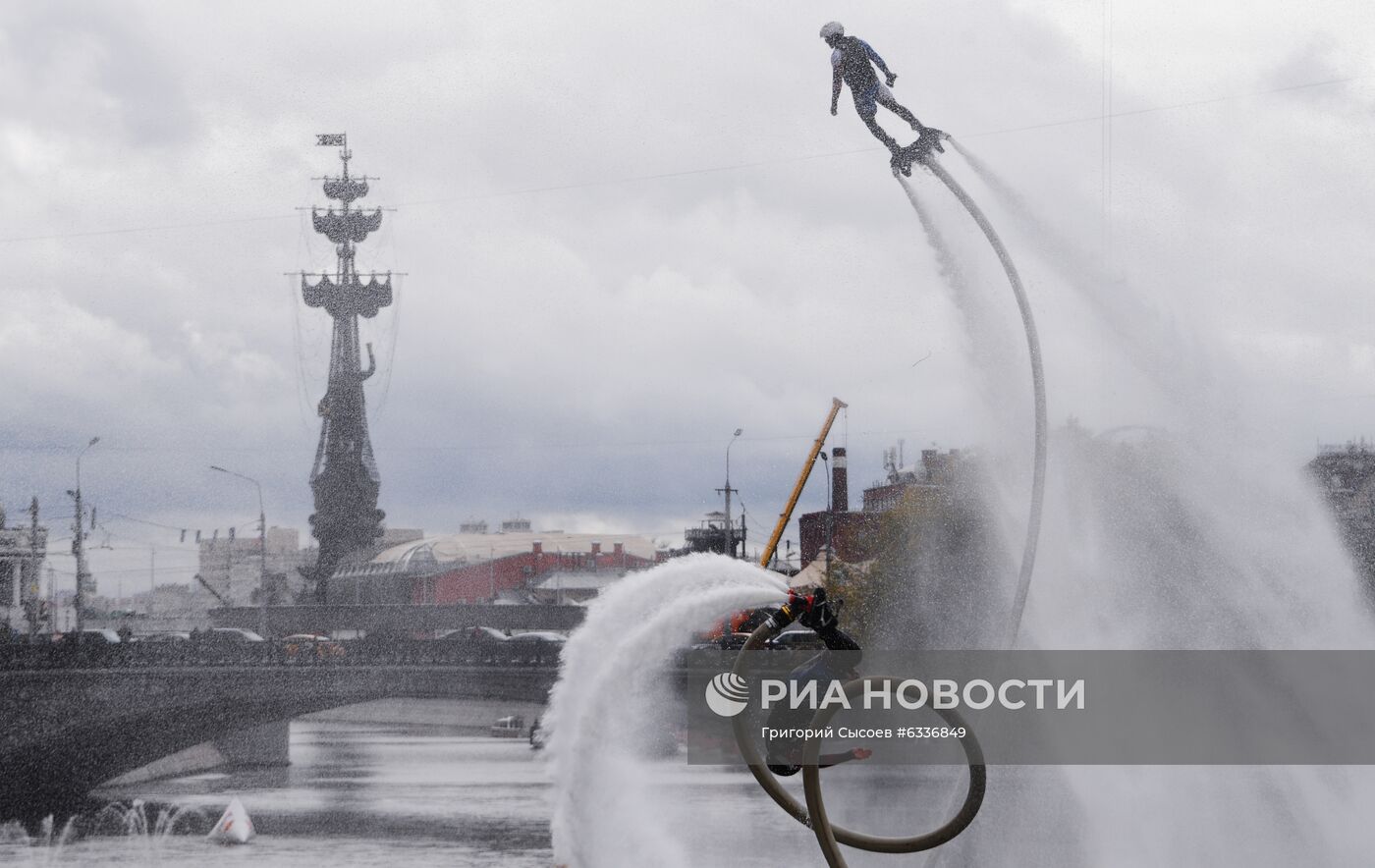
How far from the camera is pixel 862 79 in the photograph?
34156 mm

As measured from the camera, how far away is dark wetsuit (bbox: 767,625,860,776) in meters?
21.1

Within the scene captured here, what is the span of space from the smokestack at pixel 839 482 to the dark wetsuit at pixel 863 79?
73.3m

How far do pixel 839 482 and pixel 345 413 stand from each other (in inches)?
2532

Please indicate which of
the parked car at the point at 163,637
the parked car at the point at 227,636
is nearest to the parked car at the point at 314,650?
the parked car at the point at 227,636

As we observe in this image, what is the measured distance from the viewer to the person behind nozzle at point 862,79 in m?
33.6

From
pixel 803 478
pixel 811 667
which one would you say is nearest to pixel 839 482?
pixel 803 478

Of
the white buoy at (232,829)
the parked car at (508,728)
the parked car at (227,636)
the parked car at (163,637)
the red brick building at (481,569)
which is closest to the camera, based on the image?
the white buoy at (232,829)

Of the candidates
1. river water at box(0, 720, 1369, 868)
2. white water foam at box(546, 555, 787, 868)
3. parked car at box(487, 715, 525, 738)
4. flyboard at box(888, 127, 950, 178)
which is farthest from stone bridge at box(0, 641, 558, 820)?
flyboard at box(888, 127, 950, 178)

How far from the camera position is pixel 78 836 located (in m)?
79.9

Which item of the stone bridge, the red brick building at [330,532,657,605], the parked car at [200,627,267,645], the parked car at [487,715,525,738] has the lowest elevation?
the parked car at [487,715,525,738]

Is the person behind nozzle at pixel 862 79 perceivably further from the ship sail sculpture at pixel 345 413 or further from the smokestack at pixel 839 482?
the ship sail sculpture at pixel 345 413

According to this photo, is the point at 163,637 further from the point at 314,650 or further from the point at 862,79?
the point at 862,79

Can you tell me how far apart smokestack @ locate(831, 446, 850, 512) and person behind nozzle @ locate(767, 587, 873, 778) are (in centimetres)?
8530

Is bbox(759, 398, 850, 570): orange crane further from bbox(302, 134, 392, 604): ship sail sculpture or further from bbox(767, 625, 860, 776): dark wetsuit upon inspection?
bbox(302, 134, 392, 604): ship sail sculpture
